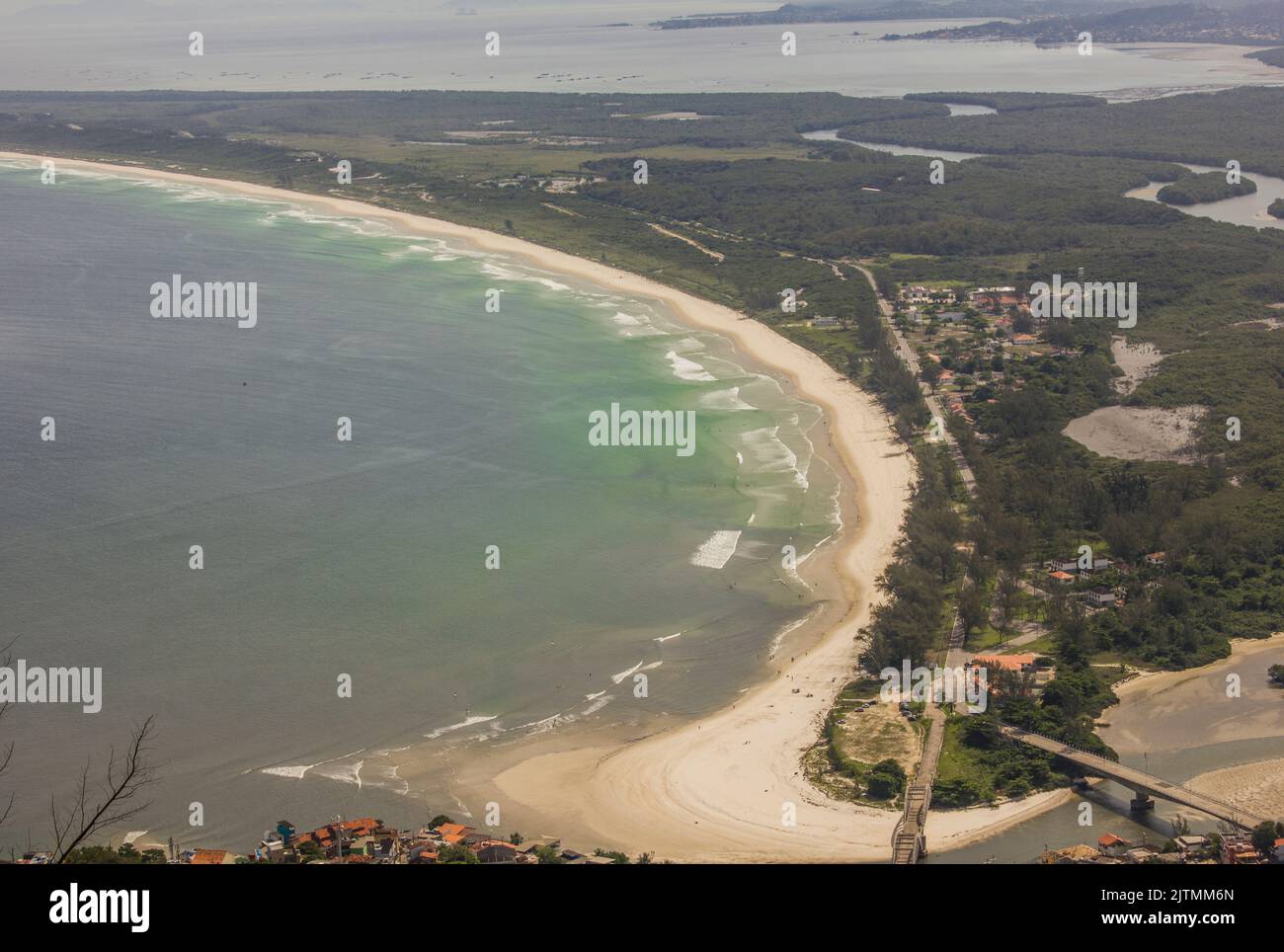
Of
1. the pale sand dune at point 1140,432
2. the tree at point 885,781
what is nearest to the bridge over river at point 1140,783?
the tree at point 885,781

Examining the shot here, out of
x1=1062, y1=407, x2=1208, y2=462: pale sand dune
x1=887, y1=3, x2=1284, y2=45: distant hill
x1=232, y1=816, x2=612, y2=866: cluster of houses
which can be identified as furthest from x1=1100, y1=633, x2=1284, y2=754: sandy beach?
x1=887, y1=3, x2=1284, y2=45: distant hill

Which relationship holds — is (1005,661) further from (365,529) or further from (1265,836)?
(365,529)

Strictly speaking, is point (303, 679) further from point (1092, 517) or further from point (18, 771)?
point (1092, 517)

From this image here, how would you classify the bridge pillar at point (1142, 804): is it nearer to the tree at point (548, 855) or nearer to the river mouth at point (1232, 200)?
the tree at point (548, 855)

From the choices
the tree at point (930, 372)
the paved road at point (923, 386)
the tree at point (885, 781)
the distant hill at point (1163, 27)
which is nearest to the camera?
the tree at point (885, 781)
